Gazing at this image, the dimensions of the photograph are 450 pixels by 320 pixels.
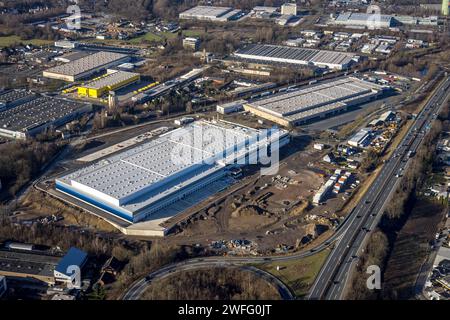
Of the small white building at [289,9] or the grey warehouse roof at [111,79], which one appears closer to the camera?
the grey warehouse roof at [111,79]

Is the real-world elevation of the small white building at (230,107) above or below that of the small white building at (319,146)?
above

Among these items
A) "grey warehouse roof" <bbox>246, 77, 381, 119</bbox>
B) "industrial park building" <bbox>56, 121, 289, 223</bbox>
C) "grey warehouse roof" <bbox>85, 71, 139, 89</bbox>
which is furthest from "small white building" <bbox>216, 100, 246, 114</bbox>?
"grey warehouse roof" <bbox>85, 71, 139, 89</bbox>

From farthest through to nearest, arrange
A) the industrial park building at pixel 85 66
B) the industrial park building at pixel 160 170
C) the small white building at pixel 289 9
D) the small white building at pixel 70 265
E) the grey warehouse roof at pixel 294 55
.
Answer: the small white building at pixel 289 9
the grey warehouse roof at pixel 294 55
the industrial park building at pixel 85 66
the industrial park building at pixel 160 170
the small white building at pixel 70 265

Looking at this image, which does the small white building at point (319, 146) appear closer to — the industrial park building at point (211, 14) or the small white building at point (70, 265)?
the small white building at point (70, 265)

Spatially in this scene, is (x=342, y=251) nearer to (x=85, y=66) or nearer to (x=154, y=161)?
(x=154, y=161)

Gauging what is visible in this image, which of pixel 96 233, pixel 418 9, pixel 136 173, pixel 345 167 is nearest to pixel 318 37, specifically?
pixel 418 9

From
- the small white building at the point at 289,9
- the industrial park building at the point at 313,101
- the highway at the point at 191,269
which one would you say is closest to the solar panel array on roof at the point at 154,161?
the industrial park building at the point at 313,101
